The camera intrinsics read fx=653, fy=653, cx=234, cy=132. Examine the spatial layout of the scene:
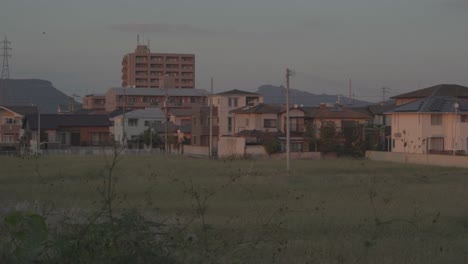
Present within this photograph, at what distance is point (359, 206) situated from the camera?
17.6 meters

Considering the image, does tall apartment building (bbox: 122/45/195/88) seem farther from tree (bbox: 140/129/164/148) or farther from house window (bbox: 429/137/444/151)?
house window (bbox: 429/137/444/151)

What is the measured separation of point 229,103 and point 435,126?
26.8 meters

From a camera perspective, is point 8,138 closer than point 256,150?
No

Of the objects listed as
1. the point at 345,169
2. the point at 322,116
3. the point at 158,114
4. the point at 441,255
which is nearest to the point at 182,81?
the point at 158,114

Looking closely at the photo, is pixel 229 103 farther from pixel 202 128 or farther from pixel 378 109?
pixel 378 109

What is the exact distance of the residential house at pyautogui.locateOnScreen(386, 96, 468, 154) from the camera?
170 ft

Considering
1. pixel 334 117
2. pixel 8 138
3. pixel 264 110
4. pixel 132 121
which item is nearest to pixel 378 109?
pixel 334 117

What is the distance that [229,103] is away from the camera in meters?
73.4

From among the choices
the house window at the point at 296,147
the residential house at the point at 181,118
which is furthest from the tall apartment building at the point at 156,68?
the house window at the point at 296,147

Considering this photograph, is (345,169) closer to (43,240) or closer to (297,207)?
(297,207)

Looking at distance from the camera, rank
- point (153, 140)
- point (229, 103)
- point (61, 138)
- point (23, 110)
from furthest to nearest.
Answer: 1. point (23, 110)
2. point (61, 138)
3. point (229, 103)
4. point (153, 140)

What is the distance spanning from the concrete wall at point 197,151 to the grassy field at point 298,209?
85.4 ft

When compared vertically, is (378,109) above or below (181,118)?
above

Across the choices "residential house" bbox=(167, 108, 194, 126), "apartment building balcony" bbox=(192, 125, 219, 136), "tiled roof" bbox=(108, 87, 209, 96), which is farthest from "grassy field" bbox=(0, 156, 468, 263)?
"tiled roof" bbox=(108, 87, 209, 96)
